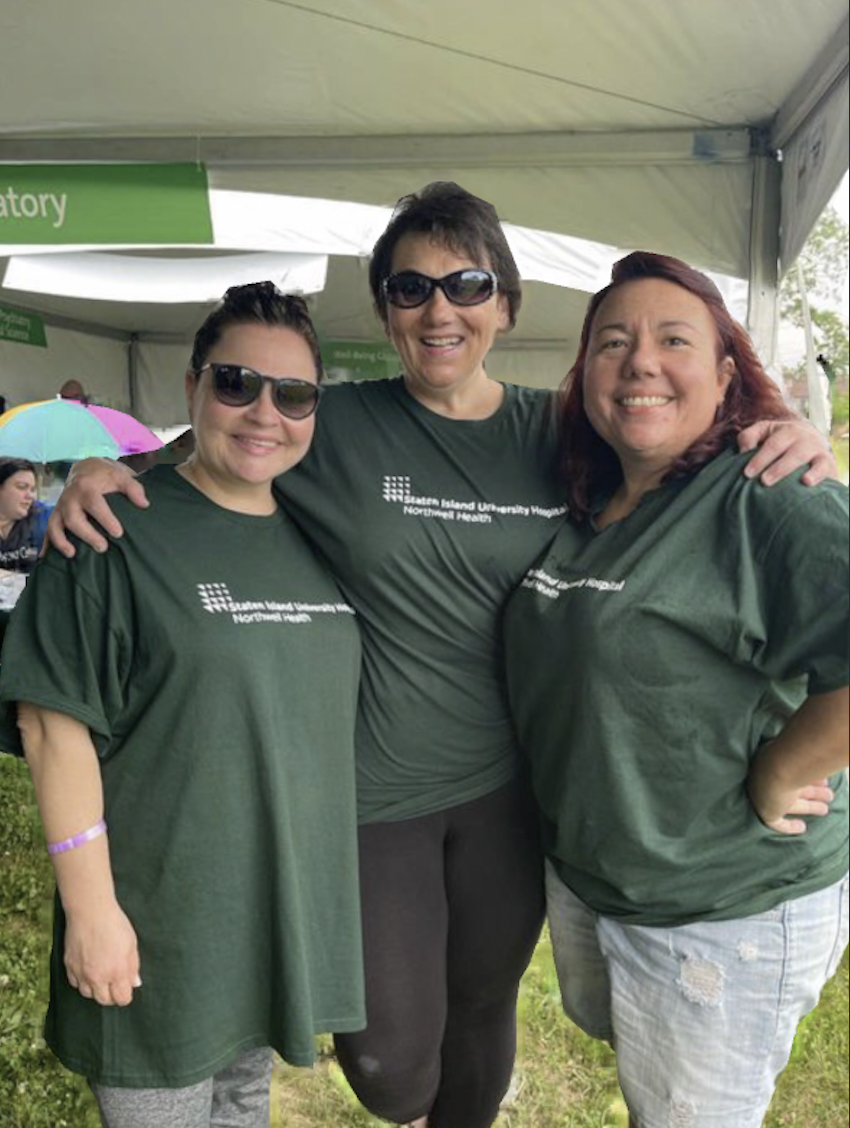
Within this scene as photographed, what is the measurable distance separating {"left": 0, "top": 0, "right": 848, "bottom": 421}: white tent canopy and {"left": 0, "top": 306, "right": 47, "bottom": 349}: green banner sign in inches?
109

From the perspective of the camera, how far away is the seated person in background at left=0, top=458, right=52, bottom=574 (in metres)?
3.07

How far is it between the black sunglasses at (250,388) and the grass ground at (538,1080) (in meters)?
1.77

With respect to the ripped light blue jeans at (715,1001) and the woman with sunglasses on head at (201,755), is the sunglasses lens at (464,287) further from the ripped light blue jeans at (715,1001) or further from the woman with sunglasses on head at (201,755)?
the ripped light blue jeans at (715,1001)

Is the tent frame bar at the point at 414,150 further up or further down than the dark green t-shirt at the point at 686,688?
further up

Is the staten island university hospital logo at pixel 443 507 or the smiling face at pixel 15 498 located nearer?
the staten island university hospital logo at pixel 443 507

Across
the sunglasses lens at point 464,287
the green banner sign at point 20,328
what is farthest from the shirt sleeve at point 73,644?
the green banner sign at point 20,328

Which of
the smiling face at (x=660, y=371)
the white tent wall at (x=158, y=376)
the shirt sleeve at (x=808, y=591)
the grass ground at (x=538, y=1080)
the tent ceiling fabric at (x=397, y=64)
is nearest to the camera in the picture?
the shirt sleeve at (x=808, y=591)

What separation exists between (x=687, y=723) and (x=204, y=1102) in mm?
1088

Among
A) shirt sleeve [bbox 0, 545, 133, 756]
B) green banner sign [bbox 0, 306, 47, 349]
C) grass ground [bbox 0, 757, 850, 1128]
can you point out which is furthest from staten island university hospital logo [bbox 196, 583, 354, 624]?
green banner sign [bbox 0, 306, 47, 349]

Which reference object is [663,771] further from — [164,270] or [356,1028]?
[164,270]

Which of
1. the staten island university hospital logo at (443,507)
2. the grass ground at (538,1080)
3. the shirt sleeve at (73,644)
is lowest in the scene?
the grass ground at (538,1080)

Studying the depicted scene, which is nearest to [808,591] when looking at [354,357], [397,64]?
[397,64]

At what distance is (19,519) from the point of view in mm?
3264

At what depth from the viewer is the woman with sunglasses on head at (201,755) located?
54.7 inches
